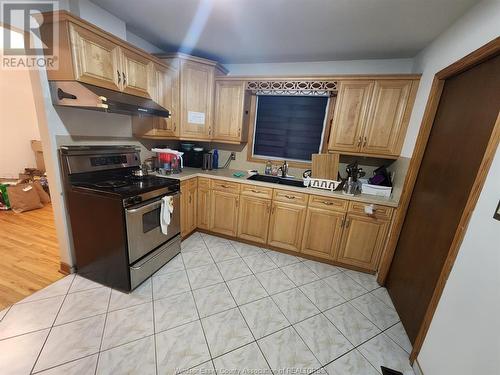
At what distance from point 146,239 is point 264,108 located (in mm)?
2352

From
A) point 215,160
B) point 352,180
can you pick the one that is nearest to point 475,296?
point 352,180

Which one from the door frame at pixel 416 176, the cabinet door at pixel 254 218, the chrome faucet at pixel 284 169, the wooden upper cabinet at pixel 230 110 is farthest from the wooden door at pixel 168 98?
the door frame at pixel 416 176

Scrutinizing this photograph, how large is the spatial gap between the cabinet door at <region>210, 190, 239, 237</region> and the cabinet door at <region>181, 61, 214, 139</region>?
89cm

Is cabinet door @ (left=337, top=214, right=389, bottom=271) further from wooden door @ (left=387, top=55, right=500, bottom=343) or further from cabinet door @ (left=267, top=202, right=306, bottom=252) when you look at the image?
cabinet door @ (left=267, top=202, right=306, bottom=252)

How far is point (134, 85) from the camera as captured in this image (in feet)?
7.00

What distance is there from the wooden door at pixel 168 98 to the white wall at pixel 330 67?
0.96 m

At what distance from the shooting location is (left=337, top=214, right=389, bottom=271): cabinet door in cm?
226

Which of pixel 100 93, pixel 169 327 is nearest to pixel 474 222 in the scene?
pixel 169 327

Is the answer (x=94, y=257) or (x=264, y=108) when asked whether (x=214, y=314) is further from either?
(x=264, y=108)

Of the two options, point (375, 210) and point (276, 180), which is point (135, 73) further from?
point (375, 210)

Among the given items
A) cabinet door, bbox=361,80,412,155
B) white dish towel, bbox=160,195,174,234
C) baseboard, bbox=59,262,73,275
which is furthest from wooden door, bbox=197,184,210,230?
cabinet door, bbox=361,80,412,155

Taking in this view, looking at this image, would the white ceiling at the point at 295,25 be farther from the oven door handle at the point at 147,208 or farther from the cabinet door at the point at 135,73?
the oven door handle at the point at 147,208

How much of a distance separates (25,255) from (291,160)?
3429mm

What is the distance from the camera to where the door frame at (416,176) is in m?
1.12
